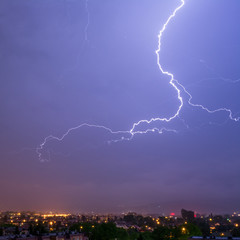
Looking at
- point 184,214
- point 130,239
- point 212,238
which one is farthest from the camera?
point 184,214

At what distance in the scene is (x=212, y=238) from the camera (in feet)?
122

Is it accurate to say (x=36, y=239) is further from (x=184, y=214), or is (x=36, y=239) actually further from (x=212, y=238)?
(x=184, y=214)

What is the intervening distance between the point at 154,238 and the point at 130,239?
4174 millimetres

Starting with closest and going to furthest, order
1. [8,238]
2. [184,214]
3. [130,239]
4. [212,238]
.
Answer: [8,238] < [212,238] < [130,239] < [184,214]

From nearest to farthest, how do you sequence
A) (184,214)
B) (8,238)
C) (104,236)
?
1. (8,238)
2. (104,236)
3. (184,214)

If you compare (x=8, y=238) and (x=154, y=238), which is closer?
(x=8, y=238)

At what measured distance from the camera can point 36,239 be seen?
34.8 meters

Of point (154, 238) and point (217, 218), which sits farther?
point (217, 218)

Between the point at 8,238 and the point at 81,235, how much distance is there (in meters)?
13.9

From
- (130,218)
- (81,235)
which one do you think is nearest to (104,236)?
(81,235)

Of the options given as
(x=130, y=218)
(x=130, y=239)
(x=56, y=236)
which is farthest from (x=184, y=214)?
(x=56, y=236)

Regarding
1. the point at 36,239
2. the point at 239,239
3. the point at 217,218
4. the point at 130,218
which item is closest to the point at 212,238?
the point at 239,239

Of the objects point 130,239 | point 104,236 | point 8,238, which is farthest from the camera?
point 130,239

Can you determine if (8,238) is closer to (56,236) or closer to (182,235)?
(56,236)
